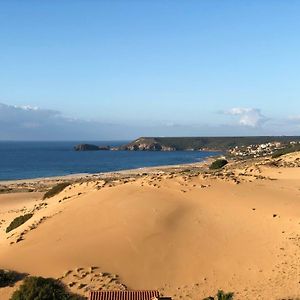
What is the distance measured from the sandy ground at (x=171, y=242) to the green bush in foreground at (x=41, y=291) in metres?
0.87

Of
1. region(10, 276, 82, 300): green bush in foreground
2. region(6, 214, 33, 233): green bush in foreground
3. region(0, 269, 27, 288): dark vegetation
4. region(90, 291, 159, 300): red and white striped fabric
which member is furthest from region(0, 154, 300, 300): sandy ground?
region(90, 291, 159, 300): red and white striped fabric

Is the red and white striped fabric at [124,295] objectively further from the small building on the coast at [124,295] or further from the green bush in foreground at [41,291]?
the green bush in foreground at [41,291]

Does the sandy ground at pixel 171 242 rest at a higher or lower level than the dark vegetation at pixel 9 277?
higher

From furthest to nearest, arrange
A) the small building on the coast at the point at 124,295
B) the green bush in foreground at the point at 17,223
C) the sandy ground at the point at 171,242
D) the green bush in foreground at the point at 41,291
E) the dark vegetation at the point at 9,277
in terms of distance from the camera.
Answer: the green bush in foreground at the point at 17,223 < the sandy ground at the point at 171,242 < the dark vegetation at the point at 9,277 < the green bush in foreground at the point at 41,291 < the small building on the coast at the point at 124,295

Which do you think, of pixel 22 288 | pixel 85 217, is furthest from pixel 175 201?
pixel 22 288

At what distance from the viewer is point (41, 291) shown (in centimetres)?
1767

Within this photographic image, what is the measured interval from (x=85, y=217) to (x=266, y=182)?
17386mm

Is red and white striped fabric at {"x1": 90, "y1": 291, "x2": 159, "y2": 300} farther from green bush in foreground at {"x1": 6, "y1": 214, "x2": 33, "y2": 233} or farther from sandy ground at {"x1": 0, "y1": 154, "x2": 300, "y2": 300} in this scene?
green bush in foreground at {"x1": 6, "y1": 214, "x2": 33, "y2": 233}

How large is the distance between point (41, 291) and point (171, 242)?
27.0 ft

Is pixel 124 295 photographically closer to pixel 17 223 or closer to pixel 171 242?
pixel 171 242

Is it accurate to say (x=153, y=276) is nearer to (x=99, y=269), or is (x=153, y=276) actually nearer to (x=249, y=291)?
(x=99, y=269)

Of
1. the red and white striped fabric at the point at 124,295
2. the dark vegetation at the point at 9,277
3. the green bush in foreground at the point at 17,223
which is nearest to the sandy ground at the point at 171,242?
the dark vegetation at the point at 9,277

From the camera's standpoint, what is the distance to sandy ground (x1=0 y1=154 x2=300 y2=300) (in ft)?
65.8

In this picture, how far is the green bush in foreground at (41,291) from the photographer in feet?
57.3
